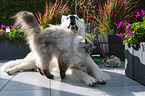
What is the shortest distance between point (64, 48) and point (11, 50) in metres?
3.10

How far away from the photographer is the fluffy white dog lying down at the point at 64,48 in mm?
2328

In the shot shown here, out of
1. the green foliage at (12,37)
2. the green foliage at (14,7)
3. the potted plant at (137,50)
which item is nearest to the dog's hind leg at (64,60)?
the potted plant at (137,50)

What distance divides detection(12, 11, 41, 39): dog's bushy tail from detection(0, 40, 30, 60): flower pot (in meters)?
2.54

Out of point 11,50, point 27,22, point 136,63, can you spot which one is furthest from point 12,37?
point 136,63

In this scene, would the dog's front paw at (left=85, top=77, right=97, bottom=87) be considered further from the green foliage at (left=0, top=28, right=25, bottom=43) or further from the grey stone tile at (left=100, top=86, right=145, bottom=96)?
the green foliage at (left=0, top=28, right=25, bottom=43)

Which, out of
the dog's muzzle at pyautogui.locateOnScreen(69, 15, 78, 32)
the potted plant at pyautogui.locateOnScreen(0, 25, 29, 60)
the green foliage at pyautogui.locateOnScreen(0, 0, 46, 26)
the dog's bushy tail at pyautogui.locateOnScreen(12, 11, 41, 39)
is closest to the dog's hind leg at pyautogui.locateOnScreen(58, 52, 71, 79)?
the dog's muzzle at pyautogui.locateOnScreen(69, 15, 78, 32)

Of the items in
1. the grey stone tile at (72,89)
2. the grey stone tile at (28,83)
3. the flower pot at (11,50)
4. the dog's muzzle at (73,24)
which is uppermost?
the dog's muzzle at (73,24)

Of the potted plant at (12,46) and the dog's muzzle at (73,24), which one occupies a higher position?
the dog's muzzle at (73,24)

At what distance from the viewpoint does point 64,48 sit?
2326 millimetres

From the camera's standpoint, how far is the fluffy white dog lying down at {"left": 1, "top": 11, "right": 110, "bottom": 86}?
233 cm

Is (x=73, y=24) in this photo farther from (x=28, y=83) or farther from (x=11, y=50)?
(x=11, y=50)

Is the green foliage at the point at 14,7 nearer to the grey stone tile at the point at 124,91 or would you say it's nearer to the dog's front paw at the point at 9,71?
the dog's front paw at the point at 9,71

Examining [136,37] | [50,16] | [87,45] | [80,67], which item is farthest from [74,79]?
[50,16]

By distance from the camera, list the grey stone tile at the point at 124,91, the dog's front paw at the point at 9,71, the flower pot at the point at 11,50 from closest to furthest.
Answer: the grey stone tile at the point at 124,91
the dog's front paw at the point at 9,71
the flower pot at the point at 11,50
